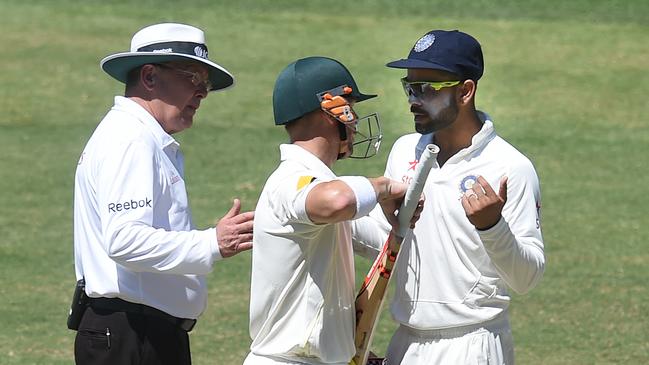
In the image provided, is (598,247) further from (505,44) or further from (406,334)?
(505,44)

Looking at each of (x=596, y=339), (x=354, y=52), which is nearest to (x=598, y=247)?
(x=596, y=339)

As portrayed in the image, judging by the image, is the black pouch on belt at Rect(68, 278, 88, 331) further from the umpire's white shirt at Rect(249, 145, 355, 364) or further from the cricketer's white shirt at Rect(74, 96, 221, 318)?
the umpire's white shirt at Rect(249, 145, 355, 364)

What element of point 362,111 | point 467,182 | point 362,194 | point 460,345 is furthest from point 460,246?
point 362,111

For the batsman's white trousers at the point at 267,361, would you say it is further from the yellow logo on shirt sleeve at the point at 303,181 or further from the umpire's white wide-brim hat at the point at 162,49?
the umpire's white wide-brim hat at the point at 162,49

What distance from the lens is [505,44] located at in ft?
73.4

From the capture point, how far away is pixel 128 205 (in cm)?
574

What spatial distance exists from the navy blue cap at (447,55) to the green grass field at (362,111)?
→ 459cm

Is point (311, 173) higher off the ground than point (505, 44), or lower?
higher

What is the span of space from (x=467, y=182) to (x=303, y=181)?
37.0 inches

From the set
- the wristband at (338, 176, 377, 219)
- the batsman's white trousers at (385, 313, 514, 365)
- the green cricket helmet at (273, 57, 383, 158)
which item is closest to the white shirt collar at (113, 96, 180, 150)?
the green cricket helmet at (273, 57, 383, 158)

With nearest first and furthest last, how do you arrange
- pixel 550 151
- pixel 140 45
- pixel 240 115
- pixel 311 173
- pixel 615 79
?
pixel 311 173
pixel 140 45
pixel 550 151
pixel 240 115
pixel 615 79

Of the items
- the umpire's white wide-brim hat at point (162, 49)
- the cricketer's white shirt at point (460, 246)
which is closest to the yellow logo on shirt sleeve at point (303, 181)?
the cricketer's white shirt at point (460, 246)

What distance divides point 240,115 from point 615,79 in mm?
6345

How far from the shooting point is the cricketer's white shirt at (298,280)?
205 inches
